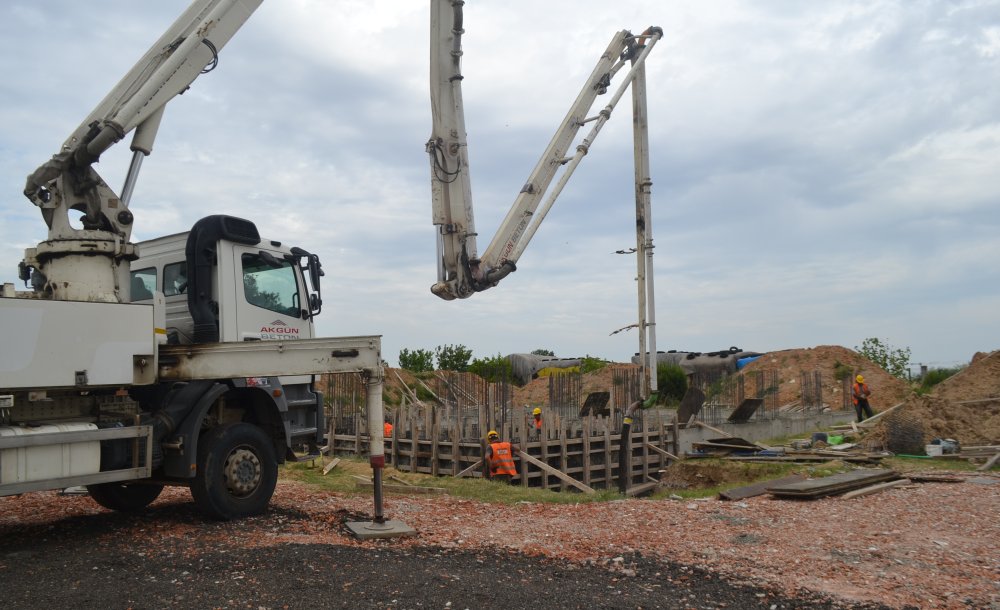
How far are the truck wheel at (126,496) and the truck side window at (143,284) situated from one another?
224cm

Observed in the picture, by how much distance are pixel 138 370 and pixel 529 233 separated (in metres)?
6.04

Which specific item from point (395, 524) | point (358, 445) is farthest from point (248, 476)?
point (358, 445)

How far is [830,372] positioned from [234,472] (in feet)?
→ 104

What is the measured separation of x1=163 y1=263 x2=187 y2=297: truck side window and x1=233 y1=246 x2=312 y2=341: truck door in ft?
2.33

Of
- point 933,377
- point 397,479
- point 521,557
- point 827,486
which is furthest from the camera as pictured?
point 933,377

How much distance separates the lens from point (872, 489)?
34.9 feet

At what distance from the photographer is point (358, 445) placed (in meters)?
18.6

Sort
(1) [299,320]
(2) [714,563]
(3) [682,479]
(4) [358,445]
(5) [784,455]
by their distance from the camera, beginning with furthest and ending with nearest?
(4) [358,445], (3) [682,479], (5) [784,455], (1) [299,320], (2) [714,563]

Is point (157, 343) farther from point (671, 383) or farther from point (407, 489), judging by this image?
point (671, 383)

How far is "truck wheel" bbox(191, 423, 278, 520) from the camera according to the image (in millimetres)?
7941

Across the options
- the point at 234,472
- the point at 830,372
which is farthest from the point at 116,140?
the point at 830,372

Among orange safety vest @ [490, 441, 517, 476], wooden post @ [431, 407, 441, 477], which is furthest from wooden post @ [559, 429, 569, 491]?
wooden post @ [431, 407, 441, 477]

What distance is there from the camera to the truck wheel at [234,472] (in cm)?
794

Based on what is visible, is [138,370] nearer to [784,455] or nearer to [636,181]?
[636,181]
